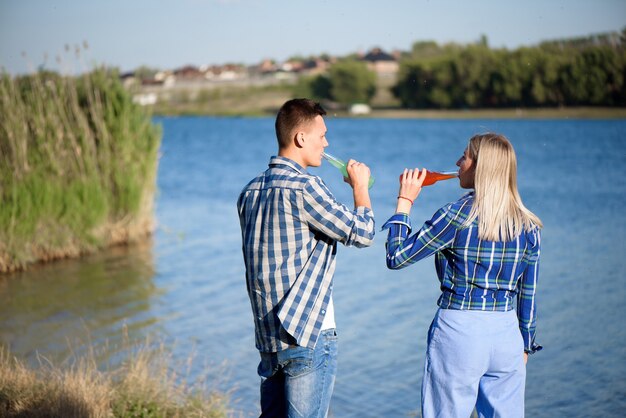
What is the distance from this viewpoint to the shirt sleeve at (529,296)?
3393 mm

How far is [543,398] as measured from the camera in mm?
7355

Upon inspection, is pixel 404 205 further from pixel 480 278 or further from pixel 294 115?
pixel 294 115

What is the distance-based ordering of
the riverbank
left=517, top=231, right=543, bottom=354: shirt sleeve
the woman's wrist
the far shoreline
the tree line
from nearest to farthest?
left=517, top=231, right=543, bottom=354: shirt sleeve < the woman's wrist < the tree line < the far shoreline < the riverbank

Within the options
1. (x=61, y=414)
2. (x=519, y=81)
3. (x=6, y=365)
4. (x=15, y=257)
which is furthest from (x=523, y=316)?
(x=519, y=81)

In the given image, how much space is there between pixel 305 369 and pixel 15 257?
9.84m

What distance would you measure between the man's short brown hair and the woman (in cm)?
66

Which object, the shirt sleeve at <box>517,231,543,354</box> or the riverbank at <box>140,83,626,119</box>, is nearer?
the shirt sleeve at <box>517,231,543,354</box>

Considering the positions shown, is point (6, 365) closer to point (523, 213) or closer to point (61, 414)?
point (61, 414)

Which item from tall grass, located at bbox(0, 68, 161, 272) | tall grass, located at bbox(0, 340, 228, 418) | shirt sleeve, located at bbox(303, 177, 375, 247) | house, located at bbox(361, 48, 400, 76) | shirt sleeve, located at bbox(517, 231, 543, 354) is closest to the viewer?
shirt sleeve, located at bbox(303, 177, 375, 247)

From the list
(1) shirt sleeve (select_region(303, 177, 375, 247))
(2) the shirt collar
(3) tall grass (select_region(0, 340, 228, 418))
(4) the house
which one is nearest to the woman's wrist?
(1) shirt sleeve (select_region(303, 177, 375, 247))

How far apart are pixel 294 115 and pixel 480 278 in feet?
3.52

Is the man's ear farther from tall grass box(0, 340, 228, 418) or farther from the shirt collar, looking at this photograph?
tall grass box(0, 340, 228, 418)

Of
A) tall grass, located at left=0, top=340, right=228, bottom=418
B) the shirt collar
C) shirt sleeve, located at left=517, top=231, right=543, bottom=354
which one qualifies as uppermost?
the shirt collar

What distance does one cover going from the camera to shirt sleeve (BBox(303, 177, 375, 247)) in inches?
128
